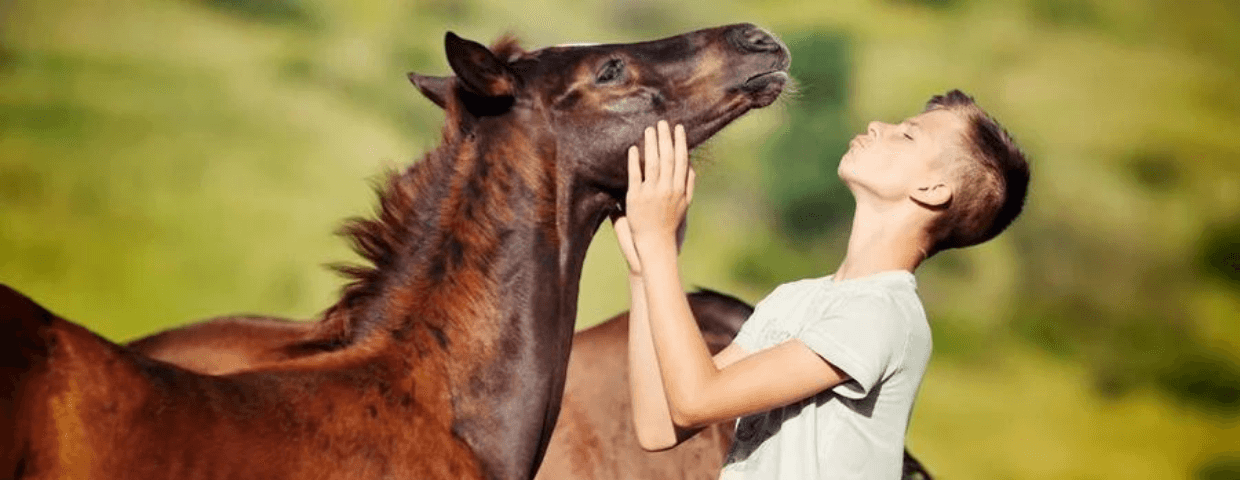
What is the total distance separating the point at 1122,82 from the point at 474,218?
2.92 metres

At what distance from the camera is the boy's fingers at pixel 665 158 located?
5.96ft

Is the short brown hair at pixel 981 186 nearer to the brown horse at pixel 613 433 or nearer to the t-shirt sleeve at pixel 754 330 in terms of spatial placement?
A: the t-shirt sleeve at pixel 754 330

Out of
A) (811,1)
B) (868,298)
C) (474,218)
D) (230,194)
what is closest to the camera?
(868,298)

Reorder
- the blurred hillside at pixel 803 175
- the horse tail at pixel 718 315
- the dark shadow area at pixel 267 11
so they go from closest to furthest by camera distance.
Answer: the horse tail at pixel 718 315
the blurred hillside at pixel 803 175
the dark shadow area at pixel 267 11

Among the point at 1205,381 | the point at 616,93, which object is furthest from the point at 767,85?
the point at 1205,381

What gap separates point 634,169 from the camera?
6.14 ft

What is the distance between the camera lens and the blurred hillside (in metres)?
4.14

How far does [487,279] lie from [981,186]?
64cm

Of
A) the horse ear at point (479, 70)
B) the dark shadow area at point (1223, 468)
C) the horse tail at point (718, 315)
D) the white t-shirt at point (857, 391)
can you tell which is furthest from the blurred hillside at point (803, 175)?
the white t-shirt at point (857, 391)

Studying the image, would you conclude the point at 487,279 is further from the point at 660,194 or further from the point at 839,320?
the point at 839,320

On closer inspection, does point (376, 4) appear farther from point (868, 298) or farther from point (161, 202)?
point (868, 298)

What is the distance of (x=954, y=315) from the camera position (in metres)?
4.31

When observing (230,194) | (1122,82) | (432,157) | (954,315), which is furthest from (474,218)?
(1122,82)

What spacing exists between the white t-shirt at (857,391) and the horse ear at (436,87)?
63cm
